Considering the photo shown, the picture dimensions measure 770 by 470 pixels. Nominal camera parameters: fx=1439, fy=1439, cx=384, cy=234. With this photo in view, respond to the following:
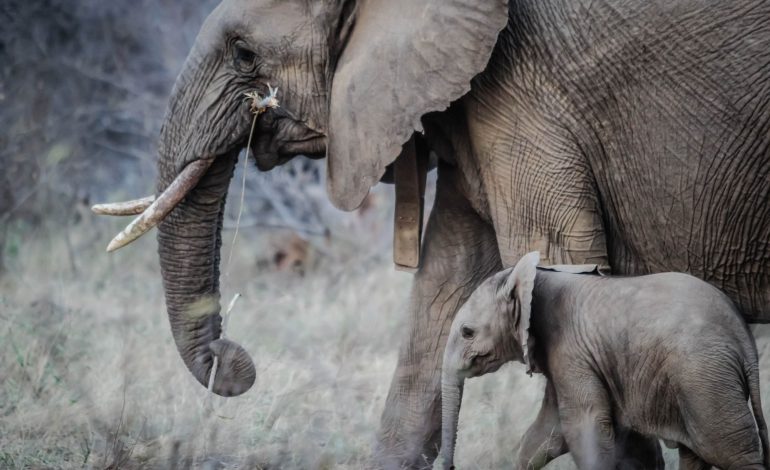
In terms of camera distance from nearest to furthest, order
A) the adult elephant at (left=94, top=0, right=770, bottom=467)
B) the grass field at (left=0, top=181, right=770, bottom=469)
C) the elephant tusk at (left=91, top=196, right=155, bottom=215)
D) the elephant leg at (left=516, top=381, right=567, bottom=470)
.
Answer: the adult elephant at (left=94, top=0, right=770, bottom=467), the elephant leg at (left=516, top=381, right=567, bottom=470), the elephant tusk at (left=91, top=196, right=155, bottom=215), the grass field at (left=0, top=181, right=770, bottom=469)

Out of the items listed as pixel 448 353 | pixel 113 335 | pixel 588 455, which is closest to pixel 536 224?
pixel 448 353

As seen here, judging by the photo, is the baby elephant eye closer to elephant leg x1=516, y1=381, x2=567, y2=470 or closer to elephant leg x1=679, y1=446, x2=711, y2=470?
elephant leg x1=516, y1=381, x2=567, y2=470

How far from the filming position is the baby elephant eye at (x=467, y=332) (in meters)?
4.88

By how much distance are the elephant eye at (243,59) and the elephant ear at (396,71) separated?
314mm

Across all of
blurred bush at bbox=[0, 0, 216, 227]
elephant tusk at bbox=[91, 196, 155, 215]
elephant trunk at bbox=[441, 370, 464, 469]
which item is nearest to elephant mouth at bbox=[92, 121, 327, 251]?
elephant tusk at bbox=[91, 196, 155, 215]

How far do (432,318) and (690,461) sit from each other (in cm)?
147

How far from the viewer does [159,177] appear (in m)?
5.36

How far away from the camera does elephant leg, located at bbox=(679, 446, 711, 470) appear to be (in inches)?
183

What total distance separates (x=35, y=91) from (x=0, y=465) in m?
4.59

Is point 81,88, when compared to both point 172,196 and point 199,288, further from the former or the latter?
point 172,196

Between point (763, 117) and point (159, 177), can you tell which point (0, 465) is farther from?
point (763, 117)

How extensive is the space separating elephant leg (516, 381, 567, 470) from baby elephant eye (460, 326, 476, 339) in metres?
0.36

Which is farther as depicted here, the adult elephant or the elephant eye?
the elephant eye

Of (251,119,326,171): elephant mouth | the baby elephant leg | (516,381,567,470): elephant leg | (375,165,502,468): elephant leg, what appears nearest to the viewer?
the baby elephant leg
